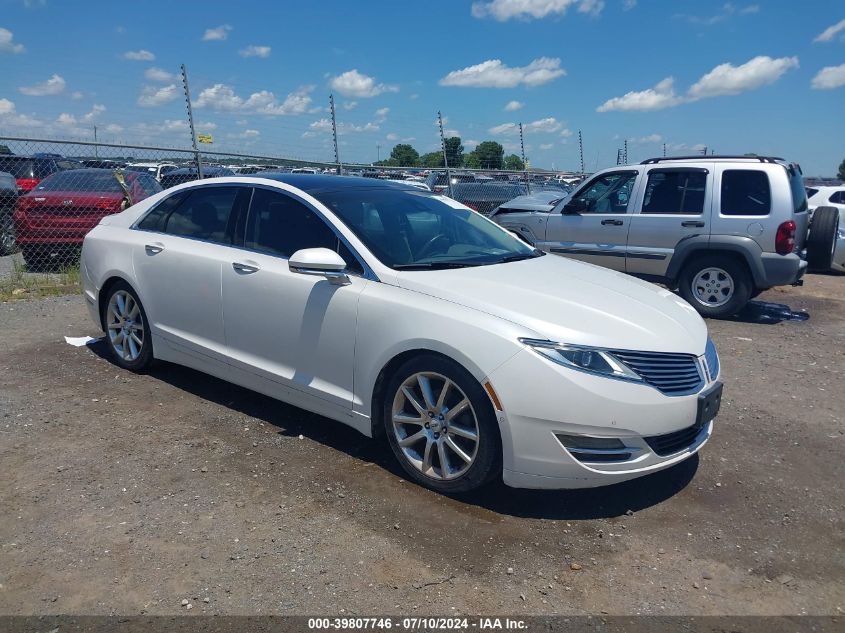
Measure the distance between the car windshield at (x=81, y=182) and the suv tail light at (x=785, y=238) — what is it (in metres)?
9.19

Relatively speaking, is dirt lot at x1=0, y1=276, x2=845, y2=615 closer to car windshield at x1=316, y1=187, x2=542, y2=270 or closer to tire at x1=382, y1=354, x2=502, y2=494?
tire at x1=382, y1=354, x2=502, y2=494

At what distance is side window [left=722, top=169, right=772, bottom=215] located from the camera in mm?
8094

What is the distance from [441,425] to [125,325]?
3128 mm

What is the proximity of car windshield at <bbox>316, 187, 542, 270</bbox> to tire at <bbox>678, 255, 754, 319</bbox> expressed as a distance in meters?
4.38

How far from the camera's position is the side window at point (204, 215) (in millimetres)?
4871

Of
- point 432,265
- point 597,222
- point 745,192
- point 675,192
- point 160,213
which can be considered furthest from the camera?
point 597,222

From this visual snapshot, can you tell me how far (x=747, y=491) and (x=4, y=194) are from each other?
1214 centimetres

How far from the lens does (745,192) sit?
27.0ft

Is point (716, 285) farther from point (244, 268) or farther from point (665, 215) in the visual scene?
point (244, 268)

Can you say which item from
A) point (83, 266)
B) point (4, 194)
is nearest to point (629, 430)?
point (83, 266)

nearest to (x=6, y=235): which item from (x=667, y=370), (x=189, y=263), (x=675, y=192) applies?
→ (x=189, y=263)

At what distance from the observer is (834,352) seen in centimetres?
697

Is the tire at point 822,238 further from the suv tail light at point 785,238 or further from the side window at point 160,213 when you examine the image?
the side window at point 160,213

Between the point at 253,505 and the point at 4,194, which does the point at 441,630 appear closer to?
the point at 253,505
